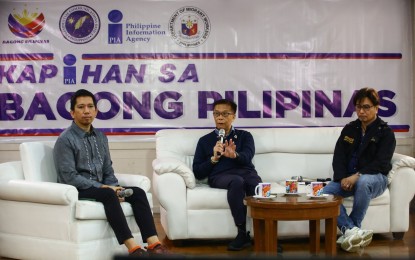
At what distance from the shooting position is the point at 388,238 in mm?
5125

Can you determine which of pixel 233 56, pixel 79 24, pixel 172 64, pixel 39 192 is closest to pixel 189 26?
pixel 172 64

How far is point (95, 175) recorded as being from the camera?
446 cm

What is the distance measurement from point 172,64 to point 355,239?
100 inches

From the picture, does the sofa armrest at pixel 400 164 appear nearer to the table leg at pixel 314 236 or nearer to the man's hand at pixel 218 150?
the table leg at pixel 314 236

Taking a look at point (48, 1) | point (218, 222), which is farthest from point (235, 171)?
point (48, 1)

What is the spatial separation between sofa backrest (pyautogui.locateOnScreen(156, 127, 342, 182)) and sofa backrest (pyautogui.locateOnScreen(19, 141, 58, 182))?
40.7 inches

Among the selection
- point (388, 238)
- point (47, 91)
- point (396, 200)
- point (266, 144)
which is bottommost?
point (388, 238)

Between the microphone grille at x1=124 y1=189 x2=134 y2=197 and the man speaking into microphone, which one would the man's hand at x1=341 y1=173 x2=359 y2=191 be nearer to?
the man speaking into microphone

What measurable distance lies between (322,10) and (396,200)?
2.14m

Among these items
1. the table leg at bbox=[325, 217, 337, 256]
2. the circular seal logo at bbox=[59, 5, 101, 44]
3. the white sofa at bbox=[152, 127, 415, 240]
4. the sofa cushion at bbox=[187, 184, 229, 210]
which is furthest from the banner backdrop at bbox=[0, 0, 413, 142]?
the table leg at bbox=[325, 217, 337, 256]

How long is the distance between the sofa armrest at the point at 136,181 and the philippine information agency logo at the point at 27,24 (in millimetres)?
2126

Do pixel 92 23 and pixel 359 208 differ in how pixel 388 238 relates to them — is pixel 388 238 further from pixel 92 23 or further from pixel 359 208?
pixel 92 23

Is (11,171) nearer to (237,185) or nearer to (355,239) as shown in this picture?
(237,185)

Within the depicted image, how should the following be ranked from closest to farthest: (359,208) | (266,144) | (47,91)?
(359,208)
(266,144)
(47,91)
